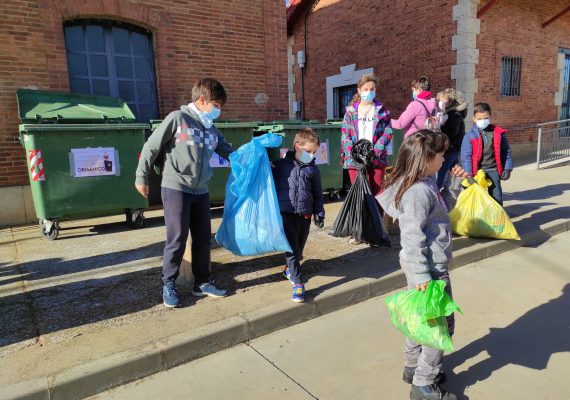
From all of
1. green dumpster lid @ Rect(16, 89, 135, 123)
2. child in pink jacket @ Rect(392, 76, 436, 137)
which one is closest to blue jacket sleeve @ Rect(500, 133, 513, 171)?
child in pink jacket @ Rect(392, 76, 436, 137)

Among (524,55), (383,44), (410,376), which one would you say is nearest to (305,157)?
(410,376)

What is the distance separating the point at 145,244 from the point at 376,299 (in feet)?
9.36

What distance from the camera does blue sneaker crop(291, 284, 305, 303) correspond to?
3324mm

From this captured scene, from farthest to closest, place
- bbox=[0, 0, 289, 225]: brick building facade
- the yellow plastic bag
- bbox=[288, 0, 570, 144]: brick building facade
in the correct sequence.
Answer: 1. bbox=[288, 0, 570, 144]: brick building facade
2. bbox=[0, 0, 289, 225]: brick building facade
3. the yellow plastic bag

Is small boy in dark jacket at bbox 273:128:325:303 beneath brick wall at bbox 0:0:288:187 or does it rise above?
beneath

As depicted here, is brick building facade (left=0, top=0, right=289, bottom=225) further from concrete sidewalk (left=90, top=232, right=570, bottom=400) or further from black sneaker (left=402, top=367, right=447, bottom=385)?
black sneaker (left=402, top=367, right=447, bottom=385)

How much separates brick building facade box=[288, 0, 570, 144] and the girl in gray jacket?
30.8 ft

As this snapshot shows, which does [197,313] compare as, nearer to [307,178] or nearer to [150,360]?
[150,360]

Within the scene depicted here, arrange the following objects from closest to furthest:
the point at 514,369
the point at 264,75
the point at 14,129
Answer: the point at 514,369 → the point at 14,129 → the point at 264,75

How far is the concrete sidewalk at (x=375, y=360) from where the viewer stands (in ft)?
8.05

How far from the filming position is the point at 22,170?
648cm

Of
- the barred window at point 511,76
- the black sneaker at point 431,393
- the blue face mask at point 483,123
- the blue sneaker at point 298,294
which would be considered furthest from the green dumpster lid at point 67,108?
the barred window at point 511,76

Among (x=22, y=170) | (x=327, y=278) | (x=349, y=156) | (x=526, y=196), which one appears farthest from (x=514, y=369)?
(x=22, y=170)

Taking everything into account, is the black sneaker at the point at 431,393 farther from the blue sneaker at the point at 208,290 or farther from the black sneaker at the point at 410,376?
the blue sneaker at the point at 208,290
